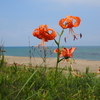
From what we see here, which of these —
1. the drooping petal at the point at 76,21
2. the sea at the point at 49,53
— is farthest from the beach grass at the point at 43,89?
the drooping petal at the point at 76,21

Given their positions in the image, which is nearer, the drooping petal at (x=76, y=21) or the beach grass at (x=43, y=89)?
the drooping petal at (x=76, y=21)

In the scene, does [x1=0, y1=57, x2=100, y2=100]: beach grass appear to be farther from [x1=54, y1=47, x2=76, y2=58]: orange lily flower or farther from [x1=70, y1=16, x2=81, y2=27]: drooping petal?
[x1=70, y1=16, x2=81, y2=27]: drooping petal

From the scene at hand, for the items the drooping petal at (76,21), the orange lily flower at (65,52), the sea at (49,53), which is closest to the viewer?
the drooping petal at (76,21)

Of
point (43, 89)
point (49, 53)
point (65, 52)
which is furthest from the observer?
point (49, 53)

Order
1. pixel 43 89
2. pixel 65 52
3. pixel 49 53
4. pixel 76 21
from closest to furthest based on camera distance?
pixel 76 21 < pixel 65 52 < pixel 43 89 < pixel 49 53

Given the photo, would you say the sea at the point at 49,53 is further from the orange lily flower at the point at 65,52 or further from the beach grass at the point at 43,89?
the beach grass at the point at 43,89

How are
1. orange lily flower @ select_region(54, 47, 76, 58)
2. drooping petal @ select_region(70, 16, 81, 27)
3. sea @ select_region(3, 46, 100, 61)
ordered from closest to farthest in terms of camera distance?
drooping petal @ select_region(70, 16, 81, 27) < orange lily flower @ select_region(54, 47, 76, 58) < sea @ select_region(3, 46, 100, 61)

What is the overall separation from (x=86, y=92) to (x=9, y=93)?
3.74 feet

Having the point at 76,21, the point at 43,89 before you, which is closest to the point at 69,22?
the point at 76,21

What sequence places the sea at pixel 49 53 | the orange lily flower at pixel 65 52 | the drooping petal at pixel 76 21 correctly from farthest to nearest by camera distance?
the sea at pixel 49 53 < the orange lily flower at pixel 65 52 < the drooping petal at pixel 76 21

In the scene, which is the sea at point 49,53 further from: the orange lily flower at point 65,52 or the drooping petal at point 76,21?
the drooping petal at point 76,21

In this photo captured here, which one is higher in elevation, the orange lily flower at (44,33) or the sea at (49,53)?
the orange lily flower at (44,33)

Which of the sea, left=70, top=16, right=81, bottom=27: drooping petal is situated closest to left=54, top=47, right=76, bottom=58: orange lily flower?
the sea

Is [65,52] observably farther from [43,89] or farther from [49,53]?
[49,53]
